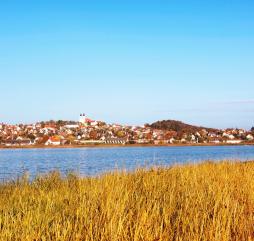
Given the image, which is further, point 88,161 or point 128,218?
point 88,161

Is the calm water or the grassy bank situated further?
the calm water

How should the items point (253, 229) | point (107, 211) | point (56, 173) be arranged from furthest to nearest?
point (56, 173) → point (253, 229) → point (107, 211)

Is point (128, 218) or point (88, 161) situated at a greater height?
point (128, 218)

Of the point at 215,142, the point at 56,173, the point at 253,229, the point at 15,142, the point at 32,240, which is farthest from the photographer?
the point at 215,142

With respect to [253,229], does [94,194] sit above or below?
above

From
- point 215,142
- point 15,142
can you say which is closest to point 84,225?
point 15,142

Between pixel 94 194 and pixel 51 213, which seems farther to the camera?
pixel 94 194

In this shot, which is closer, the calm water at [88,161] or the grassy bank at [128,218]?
the grassy bank at [128,218]

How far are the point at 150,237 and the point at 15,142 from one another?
15269cm

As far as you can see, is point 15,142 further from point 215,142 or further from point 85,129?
point 215,142

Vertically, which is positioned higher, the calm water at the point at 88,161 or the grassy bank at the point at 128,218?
the grassy bank at the point at 128,218

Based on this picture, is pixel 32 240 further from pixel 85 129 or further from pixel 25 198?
pixel 85 129

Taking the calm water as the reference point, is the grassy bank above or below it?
above

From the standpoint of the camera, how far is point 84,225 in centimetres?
523
